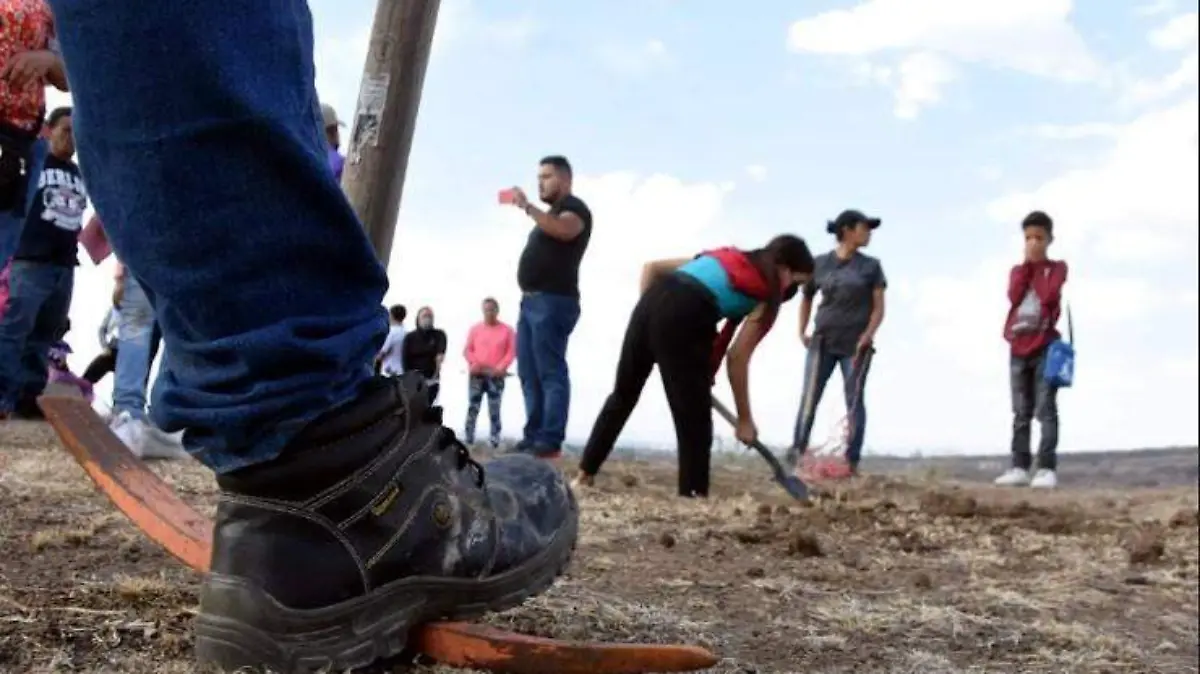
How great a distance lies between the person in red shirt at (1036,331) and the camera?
757cm

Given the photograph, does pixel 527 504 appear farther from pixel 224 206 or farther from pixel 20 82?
pixel 20 82

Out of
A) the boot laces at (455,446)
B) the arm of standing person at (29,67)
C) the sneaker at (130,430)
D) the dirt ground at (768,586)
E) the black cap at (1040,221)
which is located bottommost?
the dirt ground at (768,586)

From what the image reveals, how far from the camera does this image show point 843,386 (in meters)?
7.93

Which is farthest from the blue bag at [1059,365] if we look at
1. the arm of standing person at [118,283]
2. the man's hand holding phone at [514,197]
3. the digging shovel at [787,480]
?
the arm of standing person at [118,283]

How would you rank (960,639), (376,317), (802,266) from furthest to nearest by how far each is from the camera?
1. (802,266)
2. (960,639)
3. (376,317)

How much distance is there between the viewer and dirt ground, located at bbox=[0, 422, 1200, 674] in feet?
5.68

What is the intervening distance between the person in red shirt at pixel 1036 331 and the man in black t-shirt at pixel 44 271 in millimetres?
5862

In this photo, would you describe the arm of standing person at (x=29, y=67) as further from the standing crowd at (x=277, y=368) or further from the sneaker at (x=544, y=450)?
the sneaker at (x=544, y=450)

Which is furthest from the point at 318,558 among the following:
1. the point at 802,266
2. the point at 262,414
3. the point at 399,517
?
the point at 802,266

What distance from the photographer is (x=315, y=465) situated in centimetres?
133

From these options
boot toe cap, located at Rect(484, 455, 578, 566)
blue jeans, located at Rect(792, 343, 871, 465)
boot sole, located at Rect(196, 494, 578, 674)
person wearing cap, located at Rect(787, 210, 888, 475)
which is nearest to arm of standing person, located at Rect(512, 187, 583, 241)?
person wearing cap, located at Rect(787, 210, 888, 475)

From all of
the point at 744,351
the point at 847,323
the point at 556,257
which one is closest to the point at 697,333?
the point at 744,351

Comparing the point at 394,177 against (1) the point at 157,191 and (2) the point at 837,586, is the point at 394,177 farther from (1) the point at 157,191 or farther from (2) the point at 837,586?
(2) the point at 837,586

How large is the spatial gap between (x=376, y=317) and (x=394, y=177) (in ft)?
2.80
